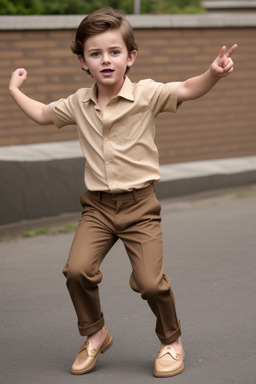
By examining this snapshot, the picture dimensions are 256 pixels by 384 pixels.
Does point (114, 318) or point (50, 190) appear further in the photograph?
point (50, 190)

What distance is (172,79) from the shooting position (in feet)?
32.8

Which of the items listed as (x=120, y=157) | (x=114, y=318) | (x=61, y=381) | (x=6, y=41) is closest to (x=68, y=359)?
(x=61, y=381)

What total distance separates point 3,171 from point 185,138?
3130mm

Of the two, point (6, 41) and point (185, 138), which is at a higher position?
point (6, 41)

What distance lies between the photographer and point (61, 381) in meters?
4.30

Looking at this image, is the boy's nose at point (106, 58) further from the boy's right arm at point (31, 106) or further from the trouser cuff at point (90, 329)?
the trouser cuff at point (90, 329)

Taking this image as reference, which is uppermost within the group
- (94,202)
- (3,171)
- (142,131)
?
(142,131)

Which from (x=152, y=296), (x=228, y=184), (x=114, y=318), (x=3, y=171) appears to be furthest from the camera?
(x=228, y=184)

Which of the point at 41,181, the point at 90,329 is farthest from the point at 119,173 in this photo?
the point at 41,181

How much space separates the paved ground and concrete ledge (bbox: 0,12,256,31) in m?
2.35

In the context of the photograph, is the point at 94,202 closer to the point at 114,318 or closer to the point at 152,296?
the point at 152,296

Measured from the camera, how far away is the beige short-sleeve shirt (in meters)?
4.23

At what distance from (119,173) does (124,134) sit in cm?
19

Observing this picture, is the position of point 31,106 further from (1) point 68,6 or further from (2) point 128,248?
(1) point 68,6
